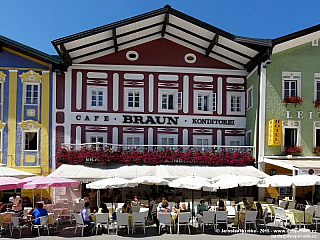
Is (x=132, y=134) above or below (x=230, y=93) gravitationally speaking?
below

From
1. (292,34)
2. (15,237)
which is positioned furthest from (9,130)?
(292,34)

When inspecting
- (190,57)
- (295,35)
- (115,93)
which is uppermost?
(295,35)

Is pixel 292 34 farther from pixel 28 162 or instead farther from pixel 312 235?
pixel 28 162

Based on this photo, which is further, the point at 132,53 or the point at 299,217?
the point at 132,53

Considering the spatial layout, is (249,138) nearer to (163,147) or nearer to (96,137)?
(163,147)

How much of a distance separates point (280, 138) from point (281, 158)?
1.07 m

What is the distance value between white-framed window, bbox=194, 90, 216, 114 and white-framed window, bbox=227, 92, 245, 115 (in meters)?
0.93

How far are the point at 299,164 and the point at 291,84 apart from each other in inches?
186

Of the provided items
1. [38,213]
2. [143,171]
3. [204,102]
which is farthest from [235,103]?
[38,213]

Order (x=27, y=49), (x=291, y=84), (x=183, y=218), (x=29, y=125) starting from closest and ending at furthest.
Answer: (x=183, y=218), (x=27, y=49), (x=291, y=84), (x=29, y=125)

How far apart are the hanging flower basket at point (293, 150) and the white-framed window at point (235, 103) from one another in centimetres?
342

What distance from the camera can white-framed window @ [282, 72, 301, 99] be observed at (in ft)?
61.4

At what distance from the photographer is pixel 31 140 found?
62.9 ft

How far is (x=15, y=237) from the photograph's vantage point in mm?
12070
